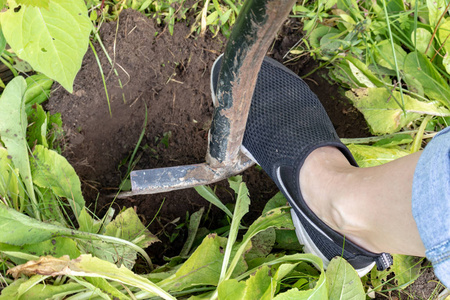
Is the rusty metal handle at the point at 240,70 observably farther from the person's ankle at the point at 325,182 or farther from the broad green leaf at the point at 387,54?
the broad green leaf at the point at 387,54

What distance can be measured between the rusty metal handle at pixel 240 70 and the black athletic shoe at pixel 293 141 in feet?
0.40

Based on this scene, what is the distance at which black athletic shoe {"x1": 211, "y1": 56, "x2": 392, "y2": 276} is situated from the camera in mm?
1219

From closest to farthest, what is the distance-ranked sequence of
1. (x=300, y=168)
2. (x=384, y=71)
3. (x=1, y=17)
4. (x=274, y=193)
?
(x=1, y=17) → (x=300, y=168) → (x=274, y=193) → (x=384, y=71)

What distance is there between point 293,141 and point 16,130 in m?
0.98

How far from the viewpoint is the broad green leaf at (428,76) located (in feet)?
5.20

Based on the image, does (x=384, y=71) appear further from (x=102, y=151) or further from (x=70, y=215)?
(x=70, y=215)

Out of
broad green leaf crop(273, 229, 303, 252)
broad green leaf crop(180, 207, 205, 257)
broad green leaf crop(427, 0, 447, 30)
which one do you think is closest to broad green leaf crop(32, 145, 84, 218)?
broad green leaf crop(180, 207, 205, 257)

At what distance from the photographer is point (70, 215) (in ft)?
4.33

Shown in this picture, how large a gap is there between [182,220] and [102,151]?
0.43m

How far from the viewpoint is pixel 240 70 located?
3.06 feet

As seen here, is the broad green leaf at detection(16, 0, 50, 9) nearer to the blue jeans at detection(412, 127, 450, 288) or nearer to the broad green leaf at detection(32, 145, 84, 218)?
the broad green leaf at detection(32, 145, 84, 218)

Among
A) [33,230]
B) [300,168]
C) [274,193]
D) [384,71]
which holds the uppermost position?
[384,71]

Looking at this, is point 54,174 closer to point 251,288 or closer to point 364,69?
point 251,288

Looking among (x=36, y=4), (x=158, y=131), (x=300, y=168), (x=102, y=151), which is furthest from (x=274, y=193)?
(x=36, y=4)
